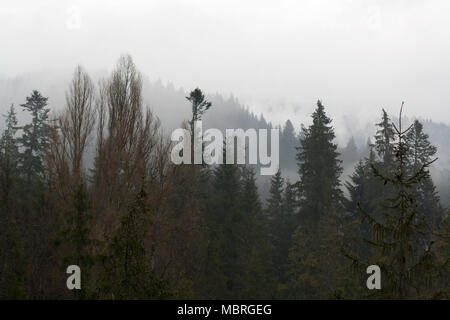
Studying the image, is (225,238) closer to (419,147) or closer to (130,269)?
(130,269)

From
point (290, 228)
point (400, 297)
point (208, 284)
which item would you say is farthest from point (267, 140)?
point (400, 297)

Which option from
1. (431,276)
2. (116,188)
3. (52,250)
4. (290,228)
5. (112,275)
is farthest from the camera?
(290,228)

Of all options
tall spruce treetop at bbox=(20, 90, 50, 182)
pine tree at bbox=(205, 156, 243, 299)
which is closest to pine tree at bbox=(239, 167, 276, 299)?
pine tree at bbox=(205, 156, 243, 299)

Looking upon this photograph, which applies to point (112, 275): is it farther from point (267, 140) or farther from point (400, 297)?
point (267, 140)

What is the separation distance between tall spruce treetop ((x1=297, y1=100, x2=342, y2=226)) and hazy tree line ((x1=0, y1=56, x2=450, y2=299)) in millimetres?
106

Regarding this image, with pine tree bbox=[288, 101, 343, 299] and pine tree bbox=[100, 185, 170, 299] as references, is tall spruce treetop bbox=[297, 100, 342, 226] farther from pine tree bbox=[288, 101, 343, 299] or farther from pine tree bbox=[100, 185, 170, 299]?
pine tree bbox=[100, 185, 170, 299]

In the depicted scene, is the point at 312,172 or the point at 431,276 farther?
the point at 312,172

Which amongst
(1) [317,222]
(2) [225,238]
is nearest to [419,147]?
(1) [317,222]

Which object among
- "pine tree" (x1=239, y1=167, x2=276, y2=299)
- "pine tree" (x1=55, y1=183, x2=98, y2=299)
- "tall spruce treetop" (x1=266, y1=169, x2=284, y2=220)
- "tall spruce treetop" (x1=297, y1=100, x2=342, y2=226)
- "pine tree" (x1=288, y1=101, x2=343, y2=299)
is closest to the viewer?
"pine tree" (x1=55, y1=183, x2=98, y2=299)

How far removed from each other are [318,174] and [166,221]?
1682 cm

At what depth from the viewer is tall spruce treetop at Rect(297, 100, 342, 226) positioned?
31.5 m
